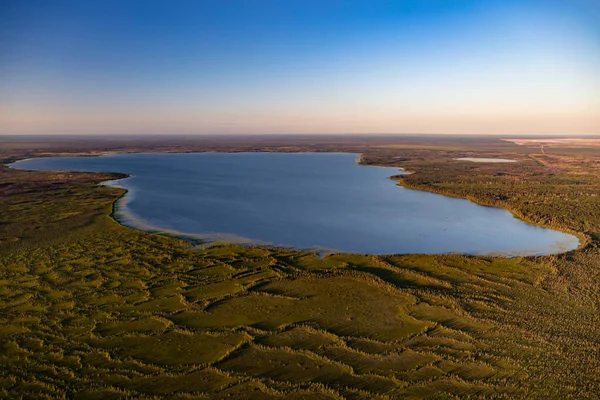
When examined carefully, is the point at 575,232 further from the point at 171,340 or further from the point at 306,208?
the point at 171,340

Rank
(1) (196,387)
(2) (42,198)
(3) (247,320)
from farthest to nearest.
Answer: (2) (42,198), (3) (247,320), (1) (196,387)

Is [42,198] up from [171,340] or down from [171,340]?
up

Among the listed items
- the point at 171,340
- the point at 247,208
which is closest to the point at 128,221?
the point at 247,208

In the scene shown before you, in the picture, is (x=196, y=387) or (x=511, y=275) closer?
(x=196, y=387)

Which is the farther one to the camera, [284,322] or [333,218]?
[333,218]

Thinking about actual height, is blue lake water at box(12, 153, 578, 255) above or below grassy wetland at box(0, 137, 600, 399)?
above
